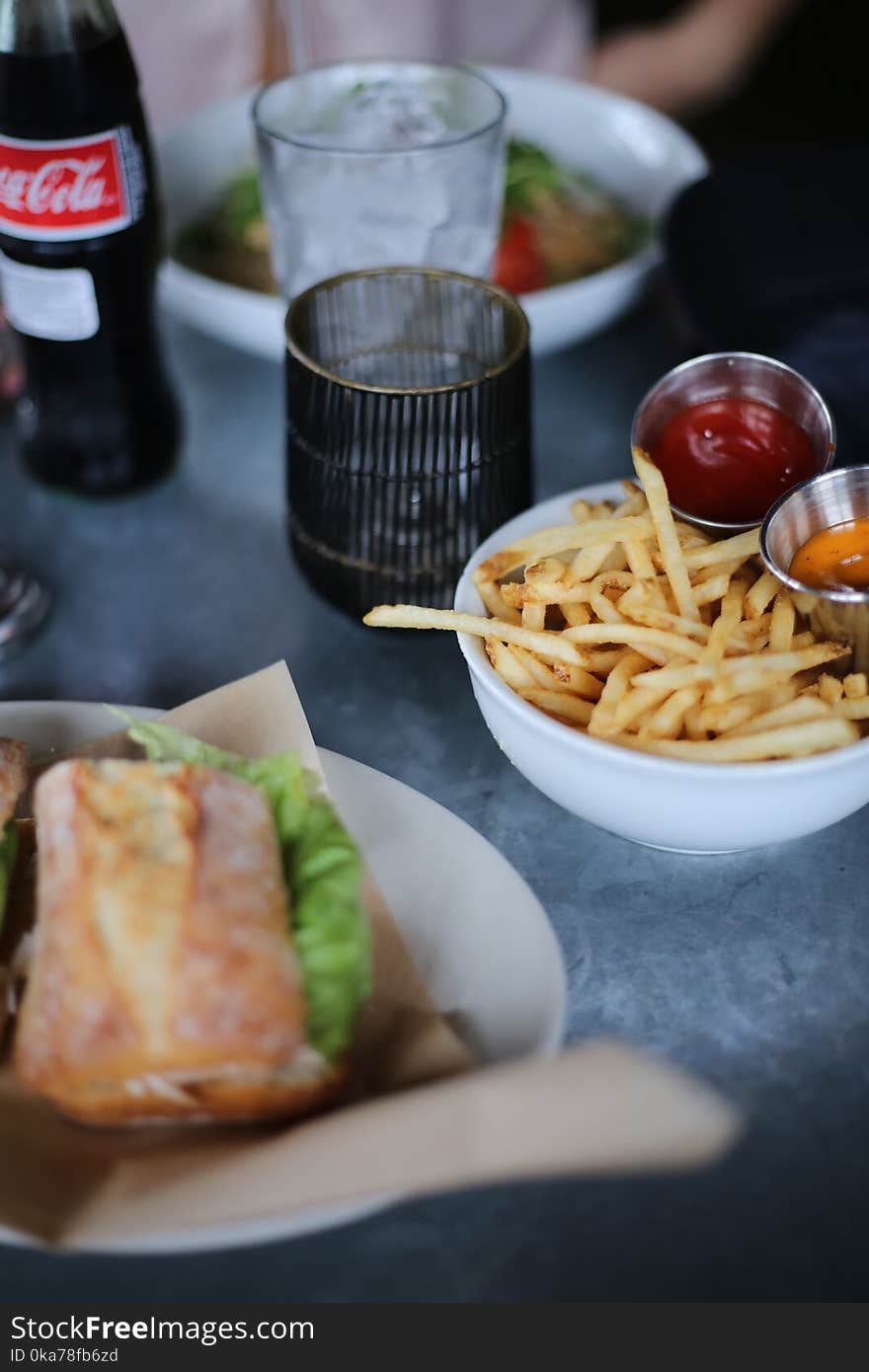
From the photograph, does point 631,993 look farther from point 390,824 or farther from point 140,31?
point 140,31

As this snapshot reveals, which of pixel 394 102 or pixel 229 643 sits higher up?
pixel 394 102

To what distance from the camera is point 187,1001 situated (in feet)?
3.22

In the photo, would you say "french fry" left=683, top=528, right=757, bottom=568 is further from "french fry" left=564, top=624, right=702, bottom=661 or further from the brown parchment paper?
the brown parchment paper

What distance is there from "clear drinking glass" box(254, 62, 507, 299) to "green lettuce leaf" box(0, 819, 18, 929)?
1068 millimetres

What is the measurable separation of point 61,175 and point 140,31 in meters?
1.73

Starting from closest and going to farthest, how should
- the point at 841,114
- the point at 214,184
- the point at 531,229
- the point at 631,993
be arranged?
the point at 631,993
the point at 531,229
the point at 214,184
the point at 841,114

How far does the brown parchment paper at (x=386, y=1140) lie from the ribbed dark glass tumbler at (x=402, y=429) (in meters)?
0.58

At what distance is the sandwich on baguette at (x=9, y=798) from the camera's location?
1.20m

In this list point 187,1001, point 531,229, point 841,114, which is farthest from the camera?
point 841,114

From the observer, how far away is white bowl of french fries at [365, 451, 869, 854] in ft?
3.79

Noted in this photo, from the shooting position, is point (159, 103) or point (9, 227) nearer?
point (9, 227)

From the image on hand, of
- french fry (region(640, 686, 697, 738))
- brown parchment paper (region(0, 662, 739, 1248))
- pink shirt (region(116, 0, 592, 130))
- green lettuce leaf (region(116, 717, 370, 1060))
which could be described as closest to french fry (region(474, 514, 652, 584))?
french fry (region(640, 686, 697, 738))

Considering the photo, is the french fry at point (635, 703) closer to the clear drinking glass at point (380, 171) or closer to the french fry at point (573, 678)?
the french fry at point (573, 678)

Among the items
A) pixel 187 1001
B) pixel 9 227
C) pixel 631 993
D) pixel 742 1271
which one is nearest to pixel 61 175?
pixel 9 227
